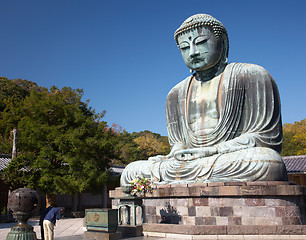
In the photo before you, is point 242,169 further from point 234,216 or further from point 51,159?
point 51,159

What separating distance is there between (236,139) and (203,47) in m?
3.07

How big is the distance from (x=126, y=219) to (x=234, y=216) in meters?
2.52

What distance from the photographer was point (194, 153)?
28.1ft

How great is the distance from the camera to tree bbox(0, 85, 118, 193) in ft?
48.4

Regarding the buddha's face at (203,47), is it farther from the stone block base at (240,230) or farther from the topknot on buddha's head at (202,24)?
the stone block base at (240,230)

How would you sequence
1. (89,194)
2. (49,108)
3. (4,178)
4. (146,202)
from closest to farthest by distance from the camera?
(146,202)
(4,178)
(49,108)
(89,194)

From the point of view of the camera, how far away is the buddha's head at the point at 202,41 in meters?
9.71

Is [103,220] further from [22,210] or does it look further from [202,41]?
[202,41]

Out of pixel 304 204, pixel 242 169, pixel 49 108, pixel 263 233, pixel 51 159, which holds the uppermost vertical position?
pixel 49 108

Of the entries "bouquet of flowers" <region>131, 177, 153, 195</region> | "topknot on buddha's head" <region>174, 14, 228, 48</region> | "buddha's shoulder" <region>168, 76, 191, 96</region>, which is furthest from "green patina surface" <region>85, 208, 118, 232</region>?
"topknot on buddha's head" <region>174, 14, 228, 48</region>

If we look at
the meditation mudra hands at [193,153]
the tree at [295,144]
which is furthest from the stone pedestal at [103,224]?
the tree at [295,144]

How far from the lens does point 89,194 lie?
19.4 meters

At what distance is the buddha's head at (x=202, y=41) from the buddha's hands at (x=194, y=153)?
274 centimetres

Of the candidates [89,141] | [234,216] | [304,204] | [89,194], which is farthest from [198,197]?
[89,194]
